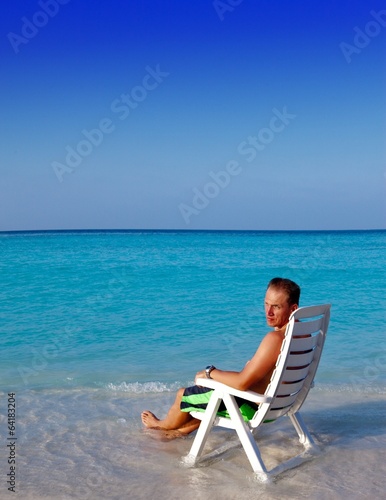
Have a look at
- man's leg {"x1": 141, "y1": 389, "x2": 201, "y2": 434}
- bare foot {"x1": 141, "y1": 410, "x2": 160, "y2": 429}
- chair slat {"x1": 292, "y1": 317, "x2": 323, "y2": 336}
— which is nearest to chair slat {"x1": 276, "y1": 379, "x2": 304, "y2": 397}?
chair slat {"x1": 292, "y1": 317, "x2": 323, "y2": 336}

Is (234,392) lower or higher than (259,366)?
lower

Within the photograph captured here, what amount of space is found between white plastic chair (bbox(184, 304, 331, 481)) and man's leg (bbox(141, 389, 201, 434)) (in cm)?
41

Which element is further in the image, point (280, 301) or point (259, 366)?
point (280, 301)

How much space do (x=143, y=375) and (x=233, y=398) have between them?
3.60 metres

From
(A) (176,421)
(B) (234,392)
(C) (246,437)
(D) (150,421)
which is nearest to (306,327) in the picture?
(B) (234,392)

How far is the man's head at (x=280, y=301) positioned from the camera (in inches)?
170

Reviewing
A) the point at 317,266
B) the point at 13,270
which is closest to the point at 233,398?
the point at 13,270

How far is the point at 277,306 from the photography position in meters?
4.32

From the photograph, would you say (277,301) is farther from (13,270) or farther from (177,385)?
(13,270)

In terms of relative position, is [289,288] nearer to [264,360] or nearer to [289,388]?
[264,360]

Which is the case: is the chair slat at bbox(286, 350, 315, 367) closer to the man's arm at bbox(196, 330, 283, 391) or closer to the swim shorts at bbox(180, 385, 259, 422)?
the man's arm at bbox(196, 330, 283, 391)

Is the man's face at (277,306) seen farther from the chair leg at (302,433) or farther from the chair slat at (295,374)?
the chair leg at (302,433)

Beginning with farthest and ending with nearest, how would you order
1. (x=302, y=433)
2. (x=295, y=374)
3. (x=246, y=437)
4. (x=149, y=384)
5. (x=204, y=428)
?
(x=149, y=384)
(x=302, y=433)
(x=204, y=428)
(x=295, y=374)
(x=246, y=437)

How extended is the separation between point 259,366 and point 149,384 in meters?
3.10
